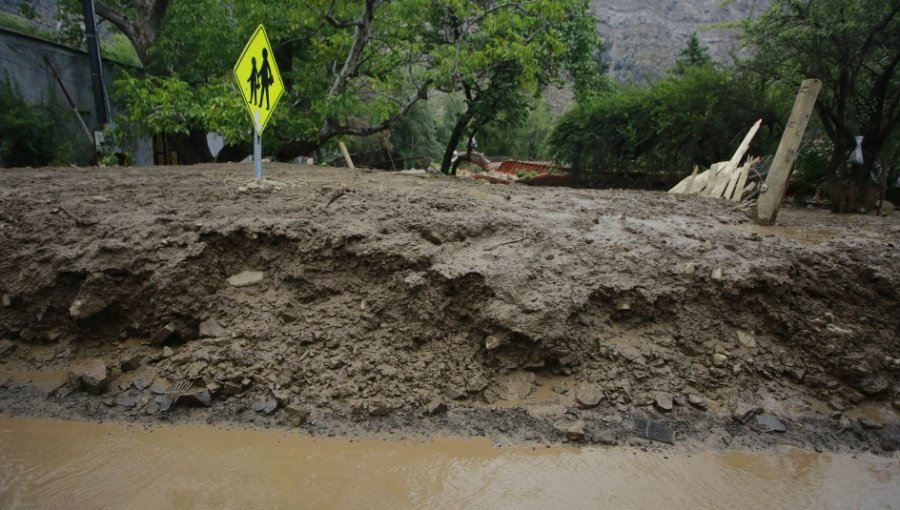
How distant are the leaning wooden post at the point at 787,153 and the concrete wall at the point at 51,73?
11437 millimetres

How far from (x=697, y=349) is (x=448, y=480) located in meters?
2.03

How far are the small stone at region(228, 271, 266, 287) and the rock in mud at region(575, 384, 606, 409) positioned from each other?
8.00 feet

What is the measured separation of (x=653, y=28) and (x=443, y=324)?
3499 inches

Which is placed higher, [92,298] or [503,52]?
[503,52]

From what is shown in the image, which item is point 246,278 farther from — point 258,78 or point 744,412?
point 744,412

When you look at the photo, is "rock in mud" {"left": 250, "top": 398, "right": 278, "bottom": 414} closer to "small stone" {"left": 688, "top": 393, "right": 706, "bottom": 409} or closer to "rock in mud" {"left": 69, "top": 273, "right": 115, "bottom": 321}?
"rock in mud" {"left": 69, "top": 273, "right": 115, "bottom": 321}

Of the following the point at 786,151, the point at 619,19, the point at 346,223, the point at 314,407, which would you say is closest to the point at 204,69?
the point at 346,223

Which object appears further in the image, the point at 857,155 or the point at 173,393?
the point at 857,155

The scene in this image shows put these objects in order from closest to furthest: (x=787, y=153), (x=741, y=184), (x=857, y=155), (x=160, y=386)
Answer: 1. (x=160, y=386)
2. (x=787, y=153)
3. (x=741, y=184)
4. (x=857, y=155)

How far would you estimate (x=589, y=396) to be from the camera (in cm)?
314

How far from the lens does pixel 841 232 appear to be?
15.5 feet

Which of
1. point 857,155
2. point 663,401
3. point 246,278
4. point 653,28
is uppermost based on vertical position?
point 653,28

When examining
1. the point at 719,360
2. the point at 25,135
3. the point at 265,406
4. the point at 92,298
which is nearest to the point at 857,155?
the point at 719,360

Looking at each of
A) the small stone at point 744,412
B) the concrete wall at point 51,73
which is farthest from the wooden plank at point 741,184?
the concrete wall at point 51,73
